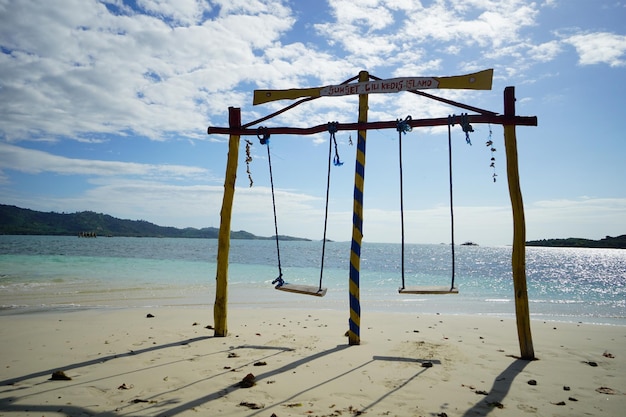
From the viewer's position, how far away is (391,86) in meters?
5.61

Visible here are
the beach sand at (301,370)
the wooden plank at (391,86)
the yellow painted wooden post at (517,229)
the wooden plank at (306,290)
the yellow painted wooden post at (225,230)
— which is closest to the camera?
the beach sand at (301,370)

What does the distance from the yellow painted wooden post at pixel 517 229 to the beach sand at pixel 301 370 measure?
0.40 meters

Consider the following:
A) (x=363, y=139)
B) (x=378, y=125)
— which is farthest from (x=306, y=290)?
(x=378, y=125)

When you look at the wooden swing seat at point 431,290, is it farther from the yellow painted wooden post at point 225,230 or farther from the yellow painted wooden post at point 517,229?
the yellow painted wooden post at point 225,230

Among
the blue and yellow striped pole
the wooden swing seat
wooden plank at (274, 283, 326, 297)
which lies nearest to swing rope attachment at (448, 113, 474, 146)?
the blue and yellow striped pole

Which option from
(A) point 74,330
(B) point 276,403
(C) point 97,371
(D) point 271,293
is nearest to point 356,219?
(B) point 276,403

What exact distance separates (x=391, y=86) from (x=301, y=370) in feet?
12.8

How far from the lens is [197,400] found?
3.55m

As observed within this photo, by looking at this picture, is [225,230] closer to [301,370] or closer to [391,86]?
[301,370]

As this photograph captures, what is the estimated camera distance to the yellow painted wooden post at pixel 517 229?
511cm

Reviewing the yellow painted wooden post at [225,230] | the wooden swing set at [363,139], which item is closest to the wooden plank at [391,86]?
the wooden swing set at [363,139]

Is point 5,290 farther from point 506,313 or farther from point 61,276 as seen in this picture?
point 506,313

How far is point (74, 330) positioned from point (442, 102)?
6.81m

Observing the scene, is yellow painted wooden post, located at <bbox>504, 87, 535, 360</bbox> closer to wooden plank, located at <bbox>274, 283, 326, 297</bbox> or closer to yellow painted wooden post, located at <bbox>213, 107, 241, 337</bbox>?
wooden plank, located at <bbox>274, 283, 326, 297</bbox>
